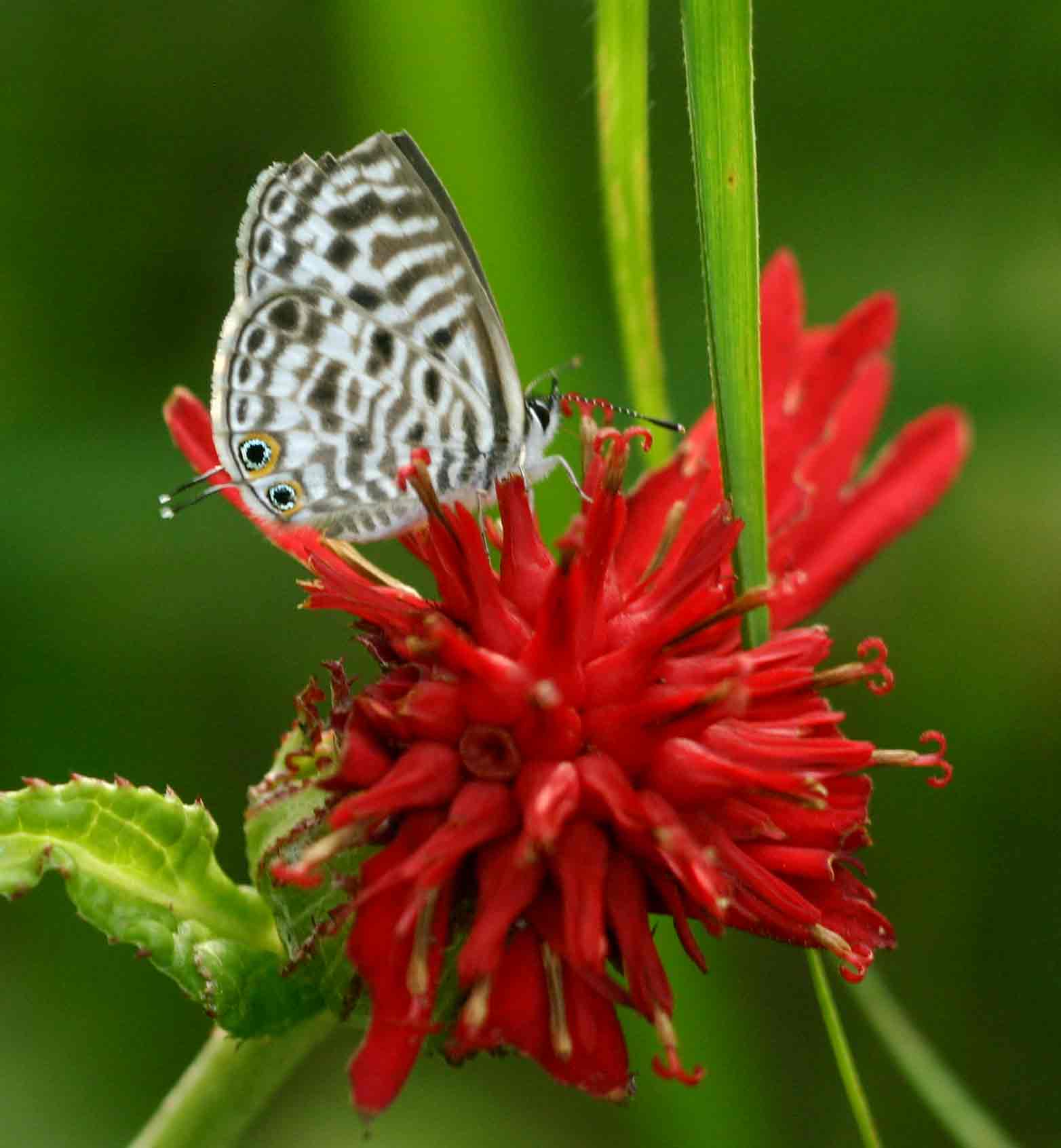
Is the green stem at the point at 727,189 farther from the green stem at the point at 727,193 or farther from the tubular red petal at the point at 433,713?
the tubular red petal at the point at 433,713

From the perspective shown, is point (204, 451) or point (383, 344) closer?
point (383, 344)

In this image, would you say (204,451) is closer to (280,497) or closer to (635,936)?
(280,497)

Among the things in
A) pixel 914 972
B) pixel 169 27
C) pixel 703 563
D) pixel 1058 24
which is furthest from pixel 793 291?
pixel 169 27

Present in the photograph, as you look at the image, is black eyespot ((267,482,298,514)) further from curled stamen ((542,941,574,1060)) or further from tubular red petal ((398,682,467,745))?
curled stamen ((542,941,574,1060))

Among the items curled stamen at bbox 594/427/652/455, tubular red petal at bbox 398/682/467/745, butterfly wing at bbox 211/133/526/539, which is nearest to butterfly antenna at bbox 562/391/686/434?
curled stamen at bbox 594/427/652/455

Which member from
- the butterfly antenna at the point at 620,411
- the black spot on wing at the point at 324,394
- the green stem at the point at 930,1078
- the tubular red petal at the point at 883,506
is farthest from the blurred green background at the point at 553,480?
the black spot on wing at the point at 324,394

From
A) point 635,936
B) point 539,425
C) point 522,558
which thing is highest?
point 539,425

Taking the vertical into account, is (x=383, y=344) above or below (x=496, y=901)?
above

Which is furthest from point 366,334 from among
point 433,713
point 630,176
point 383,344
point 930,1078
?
point 930,1078
